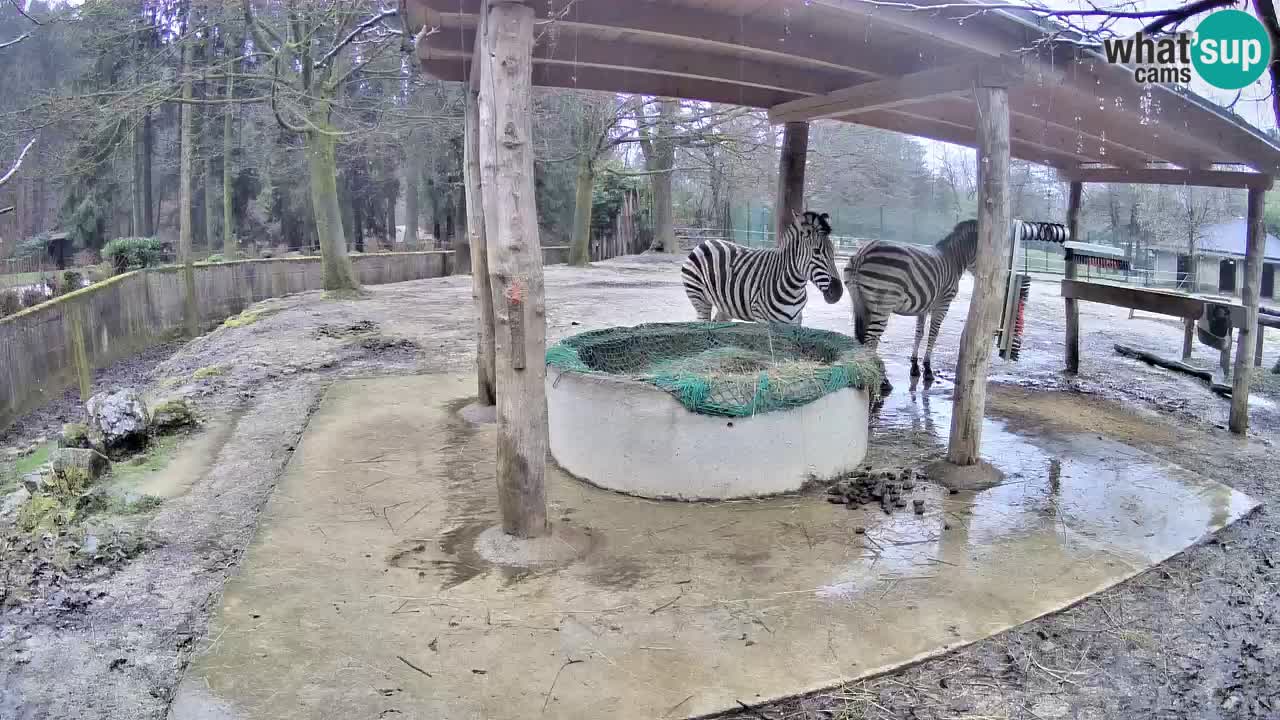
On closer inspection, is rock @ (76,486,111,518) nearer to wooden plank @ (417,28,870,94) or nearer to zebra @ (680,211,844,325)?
wooden plank @ (417,28,870,94)

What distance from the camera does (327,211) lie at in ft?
52.7

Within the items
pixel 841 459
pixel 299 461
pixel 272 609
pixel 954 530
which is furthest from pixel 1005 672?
pixel 299 461

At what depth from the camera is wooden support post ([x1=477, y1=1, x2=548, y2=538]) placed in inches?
164

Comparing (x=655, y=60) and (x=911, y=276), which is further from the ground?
(x=655, y=60)

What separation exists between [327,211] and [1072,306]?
12.7m

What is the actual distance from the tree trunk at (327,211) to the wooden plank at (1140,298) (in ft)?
40.4

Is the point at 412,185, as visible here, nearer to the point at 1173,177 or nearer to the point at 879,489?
the point at 1173,177

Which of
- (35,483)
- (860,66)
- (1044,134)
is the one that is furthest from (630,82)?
(35,483)

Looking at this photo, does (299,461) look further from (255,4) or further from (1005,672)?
(255,4)

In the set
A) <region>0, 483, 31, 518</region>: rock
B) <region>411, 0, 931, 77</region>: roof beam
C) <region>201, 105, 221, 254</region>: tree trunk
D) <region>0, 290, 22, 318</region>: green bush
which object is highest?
<region>201, 105, 221, 254</region>: tree trunk

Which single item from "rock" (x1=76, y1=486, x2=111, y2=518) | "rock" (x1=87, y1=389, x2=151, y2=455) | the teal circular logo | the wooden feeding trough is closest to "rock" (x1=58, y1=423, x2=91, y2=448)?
"rock" (x1=87, y1=389, x2=151, y2=455)

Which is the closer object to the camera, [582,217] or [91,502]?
[91,502]

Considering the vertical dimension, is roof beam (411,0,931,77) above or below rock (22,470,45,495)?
above

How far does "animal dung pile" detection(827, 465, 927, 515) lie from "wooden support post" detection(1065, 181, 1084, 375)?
4976 millimetres
